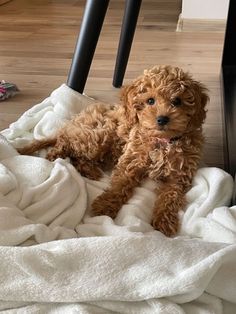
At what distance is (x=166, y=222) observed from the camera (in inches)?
46.2

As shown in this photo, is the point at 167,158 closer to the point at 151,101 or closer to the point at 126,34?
the point at 151,101

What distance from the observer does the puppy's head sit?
122 cm

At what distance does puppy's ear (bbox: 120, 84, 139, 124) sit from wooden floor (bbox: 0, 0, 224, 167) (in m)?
0.38

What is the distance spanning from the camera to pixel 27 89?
2.23 metres

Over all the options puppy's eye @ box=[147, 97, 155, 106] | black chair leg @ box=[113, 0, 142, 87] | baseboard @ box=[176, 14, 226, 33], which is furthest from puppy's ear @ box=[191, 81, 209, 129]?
baseboard @ box=[176, 14, 226, 33]

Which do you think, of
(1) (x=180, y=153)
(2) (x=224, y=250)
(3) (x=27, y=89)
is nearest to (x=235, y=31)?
(3) (x=27, y=89)

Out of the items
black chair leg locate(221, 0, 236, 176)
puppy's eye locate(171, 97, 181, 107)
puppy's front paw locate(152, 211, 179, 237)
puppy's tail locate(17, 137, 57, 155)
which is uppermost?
puppy's eye locate(171, 97, 181, 107)

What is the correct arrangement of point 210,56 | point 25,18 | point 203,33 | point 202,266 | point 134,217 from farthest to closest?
point 25,18, point 203,33, point 210,56, point 134,217, point 202,266

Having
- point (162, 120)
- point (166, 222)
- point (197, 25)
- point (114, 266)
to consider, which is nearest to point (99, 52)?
point (197, 25)

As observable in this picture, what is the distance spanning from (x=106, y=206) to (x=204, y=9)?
2502 mm

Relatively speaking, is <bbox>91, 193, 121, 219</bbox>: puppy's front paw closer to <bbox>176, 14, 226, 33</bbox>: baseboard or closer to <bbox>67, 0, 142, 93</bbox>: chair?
<bbox>67, 0, 142, 93</bbox>: chair

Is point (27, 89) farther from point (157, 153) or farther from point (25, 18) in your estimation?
point (25, 18)

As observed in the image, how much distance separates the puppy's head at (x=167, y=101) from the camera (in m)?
1.22

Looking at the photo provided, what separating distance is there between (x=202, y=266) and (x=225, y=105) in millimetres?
1018
